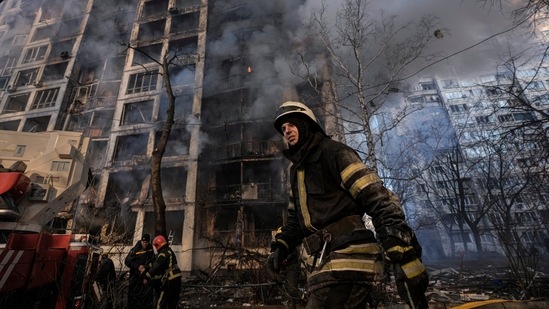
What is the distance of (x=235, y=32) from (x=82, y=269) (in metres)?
24.6

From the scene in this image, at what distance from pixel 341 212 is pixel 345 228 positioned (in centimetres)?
11

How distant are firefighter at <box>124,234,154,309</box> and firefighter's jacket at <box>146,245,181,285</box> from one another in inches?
16.1

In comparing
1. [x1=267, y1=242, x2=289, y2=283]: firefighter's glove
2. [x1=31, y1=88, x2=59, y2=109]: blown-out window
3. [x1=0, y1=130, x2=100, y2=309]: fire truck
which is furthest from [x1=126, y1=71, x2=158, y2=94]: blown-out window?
[x1=267, y1=242, x2=289, y2=283]: firefighter's glove

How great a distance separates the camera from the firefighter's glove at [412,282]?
145cm

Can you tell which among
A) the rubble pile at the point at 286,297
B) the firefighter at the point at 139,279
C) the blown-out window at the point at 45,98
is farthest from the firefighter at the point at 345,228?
the blown-out window at the point at 45,98

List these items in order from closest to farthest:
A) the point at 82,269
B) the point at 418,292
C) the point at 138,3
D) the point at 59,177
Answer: the point at 418,292 < the point at 82,269 < the point at 59,177 < the point at 138,3

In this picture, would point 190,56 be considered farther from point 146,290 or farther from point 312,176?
point 312,176

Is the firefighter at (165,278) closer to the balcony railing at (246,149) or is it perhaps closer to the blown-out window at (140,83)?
the balcony railing at (246,149)

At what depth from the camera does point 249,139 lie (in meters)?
22.6

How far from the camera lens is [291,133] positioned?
226 cm

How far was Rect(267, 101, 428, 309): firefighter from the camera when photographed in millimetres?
1508

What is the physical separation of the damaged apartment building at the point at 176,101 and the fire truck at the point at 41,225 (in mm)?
11872

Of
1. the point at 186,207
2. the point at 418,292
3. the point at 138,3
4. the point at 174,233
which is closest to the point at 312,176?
the point at 418,292

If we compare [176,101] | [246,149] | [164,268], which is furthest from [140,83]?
[164,268]
